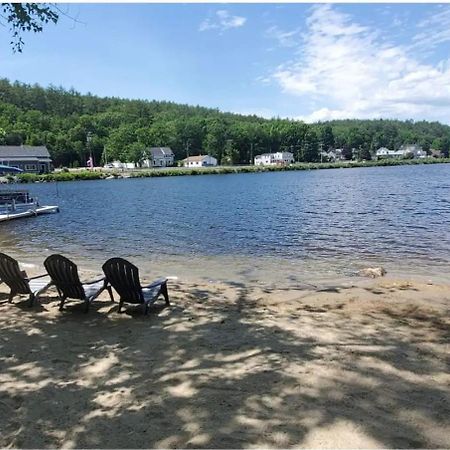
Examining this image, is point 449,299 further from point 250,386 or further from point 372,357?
point 250,386

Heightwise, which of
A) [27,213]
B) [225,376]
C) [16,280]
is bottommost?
[27,213]

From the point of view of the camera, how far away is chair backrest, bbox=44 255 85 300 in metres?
7.17

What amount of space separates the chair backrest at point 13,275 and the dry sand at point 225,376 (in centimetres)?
30

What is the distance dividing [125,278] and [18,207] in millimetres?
27695

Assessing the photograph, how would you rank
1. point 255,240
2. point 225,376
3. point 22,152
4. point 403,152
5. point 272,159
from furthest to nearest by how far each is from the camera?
point 403,152 → point 272,159 → point 22,152 → point 255,240 → point 225,376

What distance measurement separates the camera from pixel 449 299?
8.48m

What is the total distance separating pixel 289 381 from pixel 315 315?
9.59 feet

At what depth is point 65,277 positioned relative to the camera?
728cm

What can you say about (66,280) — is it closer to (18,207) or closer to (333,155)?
(18,207)

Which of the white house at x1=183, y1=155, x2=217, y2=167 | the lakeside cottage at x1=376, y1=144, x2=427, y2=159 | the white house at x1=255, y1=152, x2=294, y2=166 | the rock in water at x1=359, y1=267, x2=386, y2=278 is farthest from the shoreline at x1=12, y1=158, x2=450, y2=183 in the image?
the rock in water at x1=359, y1=267, x2=386, y2=278

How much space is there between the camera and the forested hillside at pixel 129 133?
429 ft

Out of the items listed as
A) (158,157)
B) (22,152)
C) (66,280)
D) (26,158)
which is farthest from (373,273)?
(158,157)

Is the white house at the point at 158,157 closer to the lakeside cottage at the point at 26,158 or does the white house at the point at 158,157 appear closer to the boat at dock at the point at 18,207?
the lakeside cottage at the point at 26,158

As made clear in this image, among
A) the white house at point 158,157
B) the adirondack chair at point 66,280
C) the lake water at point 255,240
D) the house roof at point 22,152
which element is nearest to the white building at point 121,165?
the white house at point 158,157
